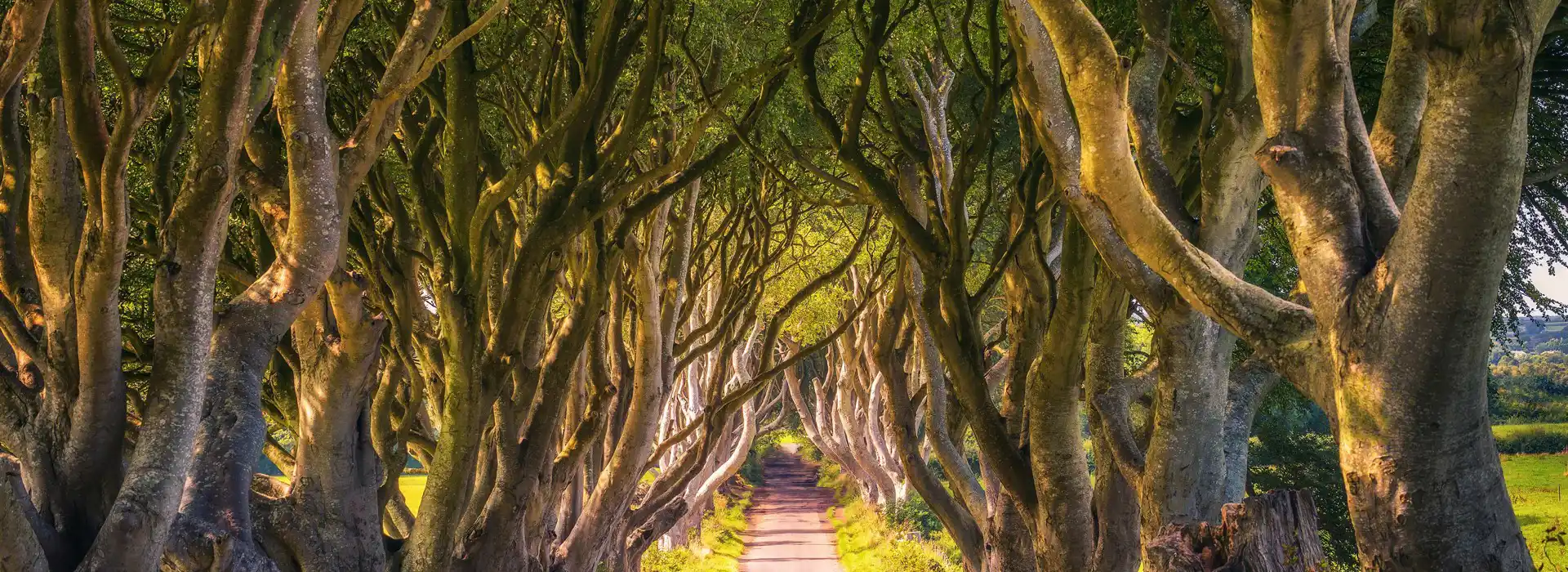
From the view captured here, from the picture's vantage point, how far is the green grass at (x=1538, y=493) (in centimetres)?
1158

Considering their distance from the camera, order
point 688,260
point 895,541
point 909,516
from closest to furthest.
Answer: point 688,260, point 895,541, point 909,516

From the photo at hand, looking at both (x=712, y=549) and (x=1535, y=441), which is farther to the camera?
(x=1535, y=441)

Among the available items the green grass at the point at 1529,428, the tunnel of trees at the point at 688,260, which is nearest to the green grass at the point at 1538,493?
the tunnel of trees at the point at 688,260

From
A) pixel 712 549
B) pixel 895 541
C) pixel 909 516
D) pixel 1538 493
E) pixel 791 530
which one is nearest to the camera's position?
pixel 1538 493

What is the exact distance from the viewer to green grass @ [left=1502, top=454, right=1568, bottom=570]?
11.6 meters

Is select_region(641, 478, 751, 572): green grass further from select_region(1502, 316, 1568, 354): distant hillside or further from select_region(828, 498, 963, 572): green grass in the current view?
select_region(1502, 316, 1568, 354): distant hillside

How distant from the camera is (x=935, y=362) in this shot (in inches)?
418

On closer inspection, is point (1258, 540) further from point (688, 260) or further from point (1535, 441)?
point (1535, 441)

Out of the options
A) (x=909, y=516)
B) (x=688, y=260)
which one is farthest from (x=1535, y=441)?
(x=688, y=260)

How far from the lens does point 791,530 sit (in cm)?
3316

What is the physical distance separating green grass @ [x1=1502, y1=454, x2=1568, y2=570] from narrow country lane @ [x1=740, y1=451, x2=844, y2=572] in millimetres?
13228

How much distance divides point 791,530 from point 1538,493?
66.7 feet

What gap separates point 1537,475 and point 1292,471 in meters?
5.27

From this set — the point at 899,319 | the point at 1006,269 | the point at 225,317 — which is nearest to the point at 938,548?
the point at 899,319
